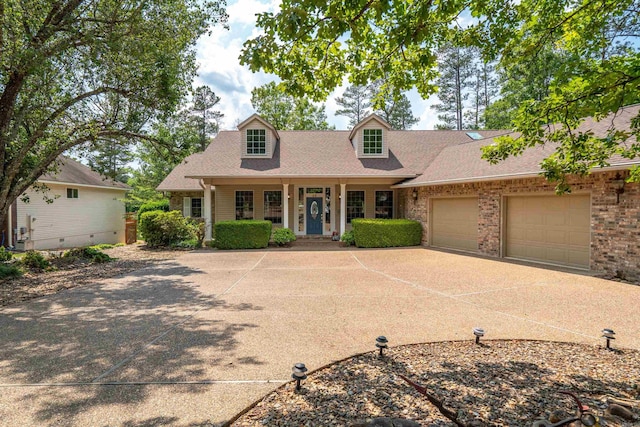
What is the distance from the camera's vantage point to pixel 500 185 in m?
10.2

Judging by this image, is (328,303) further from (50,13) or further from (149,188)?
(149,188)

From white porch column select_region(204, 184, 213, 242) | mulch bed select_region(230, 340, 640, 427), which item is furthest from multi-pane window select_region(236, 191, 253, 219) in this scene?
mulch bed select_region(230, 340, 640, 427)

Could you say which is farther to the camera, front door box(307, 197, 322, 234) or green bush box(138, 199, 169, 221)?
green bush box(138, 199, 169, 221)

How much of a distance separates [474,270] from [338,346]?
612cm

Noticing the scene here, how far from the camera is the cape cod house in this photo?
775 cm

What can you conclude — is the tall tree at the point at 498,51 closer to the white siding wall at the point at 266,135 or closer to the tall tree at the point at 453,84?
the white siding wall at the point at 266,135

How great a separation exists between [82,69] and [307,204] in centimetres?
982

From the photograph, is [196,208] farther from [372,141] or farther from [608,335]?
[608,335]

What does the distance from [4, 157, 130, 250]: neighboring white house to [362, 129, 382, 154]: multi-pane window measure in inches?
460

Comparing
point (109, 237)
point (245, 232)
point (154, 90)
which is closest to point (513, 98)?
point (245, 232)

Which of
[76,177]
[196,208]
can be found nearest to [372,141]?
[196,208]

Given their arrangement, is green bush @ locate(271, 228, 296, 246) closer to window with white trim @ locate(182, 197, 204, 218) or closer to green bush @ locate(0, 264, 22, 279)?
window with white trim @ locate(182, 197, 204, 218)

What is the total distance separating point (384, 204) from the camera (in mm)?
15695

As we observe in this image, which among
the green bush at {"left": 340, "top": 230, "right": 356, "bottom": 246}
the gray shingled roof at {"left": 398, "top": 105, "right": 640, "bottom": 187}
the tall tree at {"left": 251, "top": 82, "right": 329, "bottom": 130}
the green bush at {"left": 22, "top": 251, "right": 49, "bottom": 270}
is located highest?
the tall tree at {"left": 251, "top": 82, "right": 329, "bottom": 130}
